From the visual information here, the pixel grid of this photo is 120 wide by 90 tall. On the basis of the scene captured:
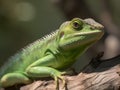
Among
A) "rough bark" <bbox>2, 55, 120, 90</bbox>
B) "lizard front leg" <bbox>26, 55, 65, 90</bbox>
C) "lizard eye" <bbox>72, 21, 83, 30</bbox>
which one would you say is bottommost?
"rough bark" <bbox>2, 55, 120, 90</bbox>

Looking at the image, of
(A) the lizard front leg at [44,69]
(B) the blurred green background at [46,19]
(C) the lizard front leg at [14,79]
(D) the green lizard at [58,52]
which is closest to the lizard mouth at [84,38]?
(D) the green lizard at [58,52]

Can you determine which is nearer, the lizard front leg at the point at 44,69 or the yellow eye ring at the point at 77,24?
the lizard front leg at the point at 44,69

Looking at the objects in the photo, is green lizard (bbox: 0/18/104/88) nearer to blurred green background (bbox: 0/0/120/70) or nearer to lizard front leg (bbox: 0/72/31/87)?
lizard front leg (bbox: 0/72/31/87)

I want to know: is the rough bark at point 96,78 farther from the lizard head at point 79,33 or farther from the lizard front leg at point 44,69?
the lizard head at point 79,33

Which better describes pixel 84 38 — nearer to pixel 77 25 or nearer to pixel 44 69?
pixel 77 25

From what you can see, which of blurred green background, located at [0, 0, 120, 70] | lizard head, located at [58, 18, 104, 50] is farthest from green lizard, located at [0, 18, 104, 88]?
blurred green background, located at [0, 0, 120, 70]

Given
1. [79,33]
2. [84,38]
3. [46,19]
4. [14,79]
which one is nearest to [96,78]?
[84,38]
